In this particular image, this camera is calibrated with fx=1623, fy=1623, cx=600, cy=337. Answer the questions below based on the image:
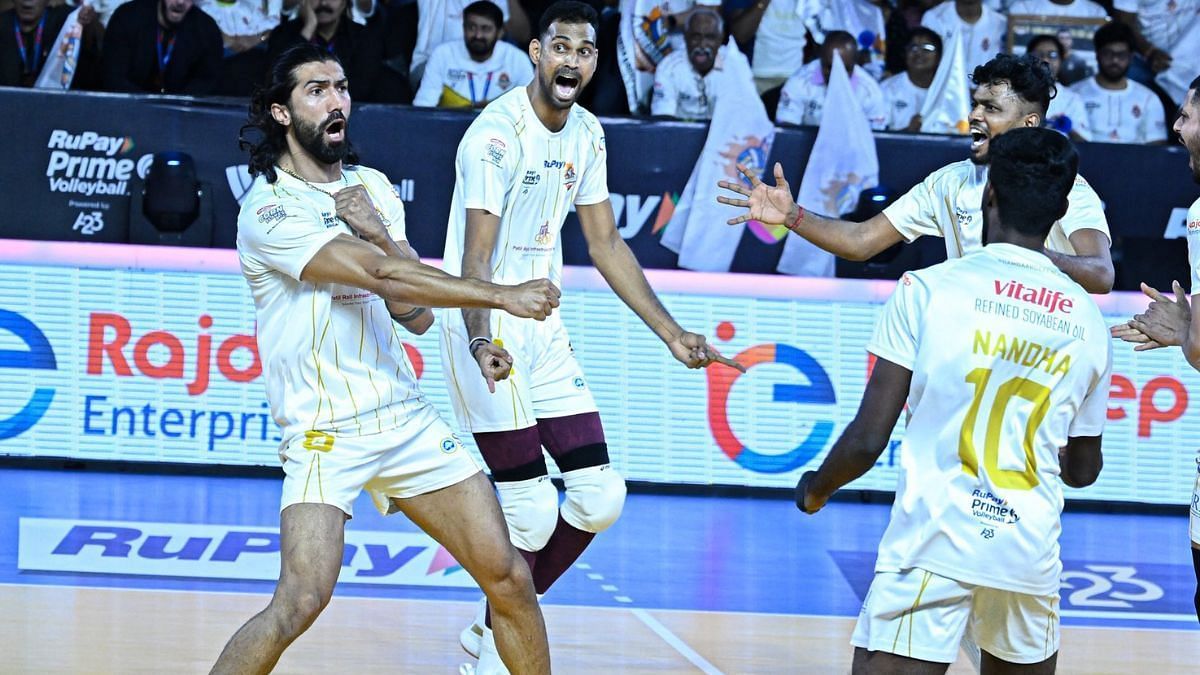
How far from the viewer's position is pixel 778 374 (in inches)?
404

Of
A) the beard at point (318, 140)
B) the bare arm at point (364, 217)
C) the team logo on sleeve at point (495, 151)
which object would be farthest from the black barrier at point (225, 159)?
the bare arm at point (364, 217)

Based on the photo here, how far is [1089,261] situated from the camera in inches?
208

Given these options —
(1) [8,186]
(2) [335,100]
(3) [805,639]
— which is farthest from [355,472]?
(1) [8,186]

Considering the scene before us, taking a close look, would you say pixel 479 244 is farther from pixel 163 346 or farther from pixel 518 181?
pixel 163 346

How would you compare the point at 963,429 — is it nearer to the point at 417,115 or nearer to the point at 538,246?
the point at 538,246

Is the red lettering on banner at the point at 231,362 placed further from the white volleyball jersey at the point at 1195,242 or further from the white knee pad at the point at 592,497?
the white volleyball jersey at the point at 1195,242

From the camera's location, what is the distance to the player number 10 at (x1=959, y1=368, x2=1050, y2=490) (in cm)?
379

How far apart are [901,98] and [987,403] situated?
323 inches

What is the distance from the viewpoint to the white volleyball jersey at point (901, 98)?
11609 millimetres

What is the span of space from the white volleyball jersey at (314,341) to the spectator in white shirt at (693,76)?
20.9ft

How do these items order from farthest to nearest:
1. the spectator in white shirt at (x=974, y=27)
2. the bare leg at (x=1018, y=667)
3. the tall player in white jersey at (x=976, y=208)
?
the spectator in white shirt at (x=974, y=27), the tall player in white jersey at (x=976, y=208), the bare leg at (x=1018, y=667)

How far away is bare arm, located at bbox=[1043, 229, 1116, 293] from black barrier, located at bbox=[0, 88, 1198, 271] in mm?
5112

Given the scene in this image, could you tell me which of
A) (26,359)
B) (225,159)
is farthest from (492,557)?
(26,359)

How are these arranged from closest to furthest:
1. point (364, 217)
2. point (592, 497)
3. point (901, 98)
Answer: point (364, 217) → point (592, 497) → point (901, 98)
